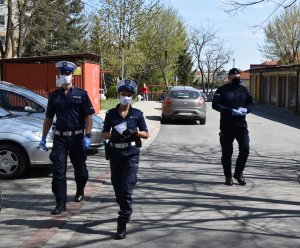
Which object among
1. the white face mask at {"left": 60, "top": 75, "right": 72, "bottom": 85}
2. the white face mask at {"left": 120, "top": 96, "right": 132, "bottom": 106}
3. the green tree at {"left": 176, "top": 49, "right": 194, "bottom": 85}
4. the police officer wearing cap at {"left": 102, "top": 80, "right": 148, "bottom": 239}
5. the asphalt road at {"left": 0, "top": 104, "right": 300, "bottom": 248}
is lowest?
the asphalt road at {"left": 0, "top": 104, "right": 300, "bottom": 248}

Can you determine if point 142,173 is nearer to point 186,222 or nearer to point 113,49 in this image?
point 186,222

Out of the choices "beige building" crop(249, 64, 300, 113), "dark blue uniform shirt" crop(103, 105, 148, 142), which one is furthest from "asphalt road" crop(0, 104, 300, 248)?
"beige building" crop(249, 64, 300, 113)

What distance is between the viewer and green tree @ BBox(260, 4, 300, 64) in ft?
177

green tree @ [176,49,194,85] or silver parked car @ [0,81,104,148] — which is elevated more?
green tree @ [176,49,194,85]

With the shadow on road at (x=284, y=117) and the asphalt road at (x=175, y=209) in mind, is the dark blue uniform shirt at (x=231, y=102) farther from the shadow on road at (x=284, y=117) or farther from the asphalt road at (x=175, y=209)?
the shadow on road at (x=284, y=117)

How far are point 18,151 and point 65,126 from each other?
91.8 inches

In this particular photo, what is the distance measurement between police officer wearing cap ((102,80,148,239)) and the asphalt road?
49 cm

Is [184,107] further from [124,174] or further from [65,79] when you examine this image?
[124,174]

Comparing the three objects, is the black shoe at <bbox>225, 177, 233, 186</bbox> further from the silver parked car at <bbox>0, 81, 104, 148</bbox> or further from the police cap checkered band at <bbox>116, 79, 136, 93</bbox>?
the silver parked car at <bbox>0, 81, 104, 148</bbox>

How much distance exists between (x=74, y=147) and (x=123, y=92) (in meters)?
1.26

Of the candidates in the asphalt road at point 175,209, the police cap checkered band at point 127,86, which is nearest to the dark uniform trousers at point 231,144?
the asphalt road at point 175,209

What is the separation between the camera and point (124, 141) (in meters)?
5.38

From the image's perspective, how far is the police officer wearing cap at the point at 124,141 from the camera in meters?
5.30

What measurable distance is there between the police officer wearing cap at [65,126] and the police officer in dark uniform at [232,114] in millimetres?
2436
